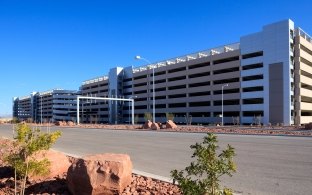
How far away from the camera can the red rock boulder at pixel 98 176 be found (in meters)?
6.12

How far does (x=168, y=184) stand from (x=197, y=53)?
270 feet

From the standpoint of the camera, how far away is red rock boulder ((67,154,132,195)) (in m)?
6.12

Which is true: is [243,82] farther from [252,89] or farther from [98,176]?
[98,176]

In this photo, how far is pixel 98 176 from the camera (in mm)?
6141

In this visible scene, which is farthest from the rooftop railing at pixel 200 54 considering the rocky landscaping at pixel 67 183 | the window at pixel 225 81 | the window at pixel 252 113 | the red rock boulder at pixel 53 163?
the rocky landscaping at pixel 67 183

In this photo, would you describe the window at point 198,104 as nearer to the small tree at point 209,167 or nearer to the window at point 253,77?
the window at point 253,77

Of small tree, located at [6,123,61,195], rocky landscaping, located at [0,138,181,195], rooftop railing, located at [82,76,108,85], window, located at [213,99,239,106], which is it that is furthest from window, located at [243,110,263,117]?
small tree, located at [6,123,61,195]

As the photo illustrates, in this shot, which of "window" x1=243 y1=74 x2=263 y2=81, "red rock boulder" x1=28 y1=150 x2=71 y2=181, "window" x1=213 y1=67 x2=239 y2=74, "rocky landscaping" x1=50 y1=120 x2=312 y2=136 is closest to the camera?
"red rock boulder" x1=28 y1=150 x2=71 y2=181

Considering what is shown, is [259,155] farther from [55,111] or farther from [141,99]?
[55,111]

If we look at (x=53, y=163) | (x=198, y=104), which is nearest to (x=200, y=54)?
(x=198, y=104)

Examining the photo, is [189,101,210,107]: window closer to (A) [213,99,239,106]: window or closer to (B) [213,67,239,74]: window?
(A) [213,99,239,106]: window

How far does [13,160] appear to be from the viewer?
23.0ft

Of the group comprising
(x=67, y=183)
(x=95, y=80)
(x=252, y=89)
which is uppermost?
(x=95, y=80)

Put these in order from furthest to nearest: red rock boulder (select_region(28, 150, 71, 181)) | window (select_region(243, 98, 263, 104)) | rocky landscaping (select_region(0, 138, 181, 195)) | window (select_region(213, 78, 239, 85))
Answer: window (select_region(213, 78, 239, 85)) < window (select_region(243, 98, 263, 104)) < red rock boulder (select_region(28, 150, 71, 181)) < rocky landscaping (select_region(0, 138, 181, 195))
